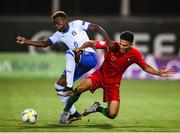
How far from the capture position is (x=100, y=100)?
66.1 feet

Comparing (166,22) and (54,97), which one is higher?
(166,22)

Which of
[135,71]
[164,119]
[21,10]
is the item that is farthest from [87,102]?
[21,10]

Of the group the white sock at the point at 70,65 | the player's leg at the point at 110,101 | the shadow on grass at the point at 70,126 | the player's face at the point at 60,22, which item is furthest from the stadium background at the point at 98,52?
the player's face at the point at 60,22

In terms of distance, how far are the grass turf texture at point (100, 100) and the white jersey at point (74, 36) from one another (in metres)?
1.63

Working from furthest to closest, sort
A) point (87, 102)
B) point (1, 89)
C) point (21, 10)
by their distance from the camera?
point (21, 10), point (1, 89), point (87, 102)

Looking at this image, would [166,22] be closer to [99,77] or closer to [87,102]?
[87,102]

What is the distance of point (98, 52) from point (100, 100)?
827 centimetres

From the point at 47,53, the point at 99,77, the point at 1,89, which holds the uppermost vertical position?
the point at 47,53

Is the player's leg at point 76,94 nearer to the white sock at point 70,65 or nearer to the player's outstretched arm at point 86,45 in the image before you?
the white sock at point 70,65

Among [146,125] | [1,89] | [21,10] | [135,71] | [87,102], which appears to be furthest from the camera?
[21,10]

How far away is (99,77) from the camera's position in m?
14.1

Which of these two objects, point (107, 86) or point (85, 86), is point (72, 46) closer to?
point (85, 86)

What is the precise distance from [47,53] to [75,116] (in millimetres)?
14351

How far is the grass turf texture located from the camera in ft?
45.1
